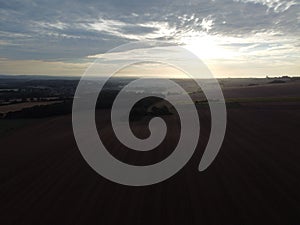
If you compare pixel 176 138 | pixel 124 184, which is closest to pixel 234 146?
pixel 176 138

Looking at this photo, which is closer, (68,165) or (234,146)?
(68,165)

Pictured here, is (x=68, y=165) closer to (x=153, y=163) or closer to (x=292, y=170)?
(x=153, y=163)

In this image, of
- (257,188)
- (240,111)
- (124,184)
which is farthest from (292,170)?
(240,111)

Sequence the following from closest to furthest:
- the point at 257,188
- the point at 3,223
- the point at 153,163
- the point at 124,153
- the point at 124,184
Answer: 1. the point at 3,223
2. the point at 257,188
3. the point at 124,184
4. the point at 153,163
5. the point at 124,153

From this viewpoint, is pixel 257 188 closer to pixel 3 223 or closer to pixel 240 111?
pixel 3 223

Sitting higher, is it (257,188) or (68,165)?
(257,188)

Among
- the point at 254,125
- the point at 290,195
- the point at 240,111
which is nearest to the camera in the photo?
the point at 290,195
